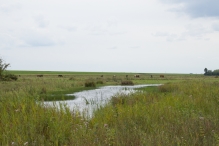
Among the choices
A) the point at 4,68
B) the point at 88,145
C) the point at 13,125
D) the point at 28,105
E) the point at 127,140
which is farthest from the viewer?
the point at 4,68

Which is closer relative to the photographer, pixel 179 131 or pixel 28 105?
pixel 179 131

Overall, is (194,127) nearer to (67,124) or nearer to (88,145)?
(88,145)

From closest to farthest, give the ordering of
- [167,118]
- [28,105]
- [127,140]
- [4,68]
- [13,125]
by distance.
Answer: [127,140], [13,125], [167,118], [28,105], [4,68]

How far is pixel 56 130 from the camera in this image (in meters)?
5.85

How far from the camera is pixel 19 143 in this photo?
16.4ft

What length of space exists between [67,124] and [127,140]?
2.12 m

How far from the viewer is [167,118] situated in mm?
7289

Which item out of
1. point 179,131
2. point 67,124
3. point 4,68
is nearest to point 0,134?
point 67,124

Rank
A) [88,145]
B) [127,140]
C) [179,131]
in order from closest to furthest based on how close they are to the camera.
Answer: [88,145] < [127,140] < [179,131]

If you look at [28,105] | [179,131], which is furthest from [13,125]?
[179,131]

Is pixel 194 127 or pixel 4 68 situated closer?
pixel 194 127

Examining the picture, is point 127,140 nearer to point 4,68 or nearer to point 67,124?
point 67,124

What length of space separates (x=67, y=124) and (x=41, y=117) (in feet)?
2.61

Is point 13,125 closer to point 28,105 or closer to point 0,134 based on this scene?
point 0,134
